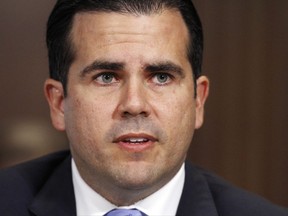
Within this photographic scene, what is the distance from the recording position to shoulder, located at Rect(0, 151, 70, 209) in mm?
1610

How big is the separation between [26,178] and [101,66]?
0.39 meters

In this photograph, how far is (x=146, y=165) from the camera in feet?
4.62

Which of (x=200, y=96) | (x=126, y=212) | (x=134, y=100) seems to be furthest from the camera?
(x=200, y=96)

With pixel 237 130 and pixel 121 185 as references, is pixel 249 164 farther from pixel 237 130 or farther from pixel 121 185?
pixel 121 185

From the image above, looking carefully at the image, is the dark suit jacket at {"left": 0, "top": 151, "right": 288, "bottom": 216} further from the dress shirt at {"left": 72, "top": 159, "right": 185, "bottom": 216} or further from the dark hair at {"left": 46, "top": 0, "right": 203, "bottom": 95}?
the dark hair at {"left": 46, "top": 0, "right": 203, "bottom": 95}

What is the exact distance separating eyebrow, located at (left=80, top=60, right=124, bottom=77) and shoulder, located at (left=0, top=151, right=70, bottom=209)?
0.33 metres

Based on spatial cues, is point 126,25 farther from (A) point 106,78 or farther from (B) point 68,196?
(B) point 68,196

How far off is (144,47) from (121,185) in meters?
0.29

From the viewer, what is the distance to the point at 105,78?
4.78ft

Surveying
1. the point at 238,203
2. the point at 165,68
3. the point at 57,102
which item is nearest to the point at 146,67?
the point at 165,68

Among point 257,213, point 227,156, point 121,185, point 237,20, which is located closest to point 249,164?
point 227,156

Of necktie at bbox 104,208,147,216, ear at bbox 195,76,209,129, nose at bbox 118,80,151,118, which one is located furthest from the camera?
ear at bbox 195,76,209,129

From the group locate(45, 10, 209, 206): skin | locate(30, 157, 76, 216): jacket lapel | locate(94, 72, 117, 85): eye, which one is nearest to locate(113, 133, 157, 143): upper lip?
locate(45, 10, 209, 206): skin

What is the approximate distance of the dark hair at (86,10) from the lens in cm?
147
